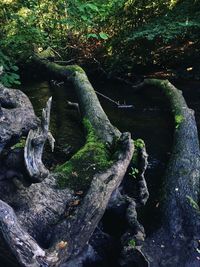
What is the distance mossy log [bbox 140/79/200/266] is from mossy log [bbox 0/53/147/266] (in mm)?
653

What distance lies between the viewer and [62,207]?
17.4 ft

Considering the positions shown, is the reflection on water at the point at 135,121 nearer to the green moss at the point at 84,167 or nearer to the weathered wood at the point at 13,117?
the green moss at the point at 84,167

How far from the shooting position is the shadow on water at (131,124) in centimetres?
627

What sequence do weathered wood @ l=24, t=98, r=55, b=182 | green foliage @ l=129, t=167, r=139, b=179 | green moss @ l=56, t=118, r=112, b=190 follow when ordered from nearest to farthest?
weathered wood @ l=24, t=98, r=55, b=182 < green moss @ l=56, t=118, r=112, b=190 < green foliage @ l=129, t=167, r=139, b=179

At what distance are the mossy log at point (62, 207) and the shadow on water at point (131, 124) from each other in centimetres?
60

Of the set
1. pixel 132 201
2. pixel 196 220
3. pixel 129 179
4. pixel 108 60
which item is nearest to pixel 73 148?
pixel 129 179

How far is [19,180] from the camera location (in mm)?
5129

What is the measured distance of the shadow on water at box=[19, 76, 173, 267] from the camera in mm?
6270

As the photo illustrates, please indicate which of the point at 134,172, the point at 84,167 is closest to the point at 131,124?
the point at 134,172

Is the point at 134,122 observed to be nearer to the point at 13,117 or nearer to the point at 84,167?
the point at 84,167

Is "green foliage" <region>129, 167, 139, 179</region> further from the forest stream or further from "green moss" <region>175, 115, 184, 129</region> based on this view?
"green moss" <region>175, 115, 184, 129</region>

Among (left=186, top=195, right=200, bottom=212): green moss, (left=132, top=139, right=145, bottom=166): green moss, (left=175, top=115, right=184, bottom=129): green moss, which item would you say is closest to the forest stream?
(left=175, top=115, right=184, bottom=129): green moss

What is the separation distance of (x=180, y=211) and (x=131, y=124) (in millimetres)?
4402

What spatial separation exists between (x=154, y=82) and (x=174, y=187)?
613 cm
